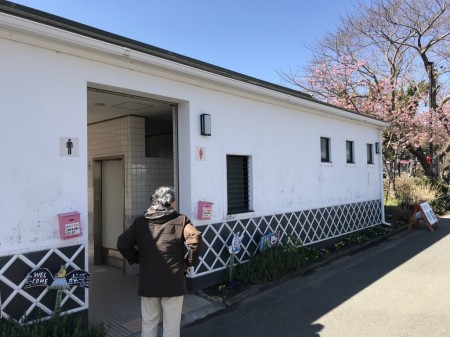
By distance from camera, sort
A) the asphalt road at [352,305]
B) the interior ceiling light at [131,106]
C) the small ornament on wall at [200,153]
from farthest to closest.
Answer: the interior ceiling light at [131,106] → the small ornament on wall at [200,153] → the asphalt road at [352,305]

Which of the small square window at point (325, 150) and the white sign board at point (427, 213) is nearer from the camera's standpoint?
the small square window at point (325, 150)

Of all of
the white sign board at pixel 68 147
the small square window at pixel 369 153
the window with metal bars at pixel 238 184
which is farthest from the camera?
the small square window at pixel 369 153

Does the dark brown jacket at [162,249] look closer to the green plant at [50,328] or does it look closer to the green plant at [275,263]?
the green plant at [50,328]

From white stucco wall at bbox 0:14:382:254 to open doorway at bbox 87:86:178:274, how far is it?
2.95 feet

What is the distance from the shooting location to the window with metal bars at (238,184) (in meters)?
7.30

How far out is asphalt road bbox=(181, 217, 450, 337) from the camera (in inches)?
197

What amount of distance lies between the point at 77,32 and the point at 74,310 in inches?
131

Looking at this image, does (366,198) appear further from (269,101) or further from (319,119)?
→ (269,101)

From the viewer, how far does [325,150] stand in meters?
10.2

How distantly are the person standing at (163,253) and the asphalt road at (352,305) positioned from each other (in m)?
1.23

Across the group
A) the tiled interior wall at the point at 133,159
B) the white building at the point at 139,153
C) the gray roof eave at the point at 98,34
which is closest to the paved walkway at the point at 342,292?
the white building at the point at 139,153

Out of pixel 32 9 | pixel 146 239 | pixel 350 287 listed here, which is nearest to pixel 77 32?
pixel 32 9

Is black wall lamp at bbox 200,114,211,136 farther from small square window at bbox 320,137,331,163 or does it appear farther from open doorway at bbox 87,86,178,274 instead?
small square window at bbox 320,137,331,163

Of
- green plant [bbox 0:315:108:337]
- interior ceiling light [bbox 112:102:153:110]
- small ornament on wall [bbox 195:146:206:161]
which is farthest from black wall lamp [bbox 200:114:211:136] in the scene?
green plant [bbox 0:315:108:337]
